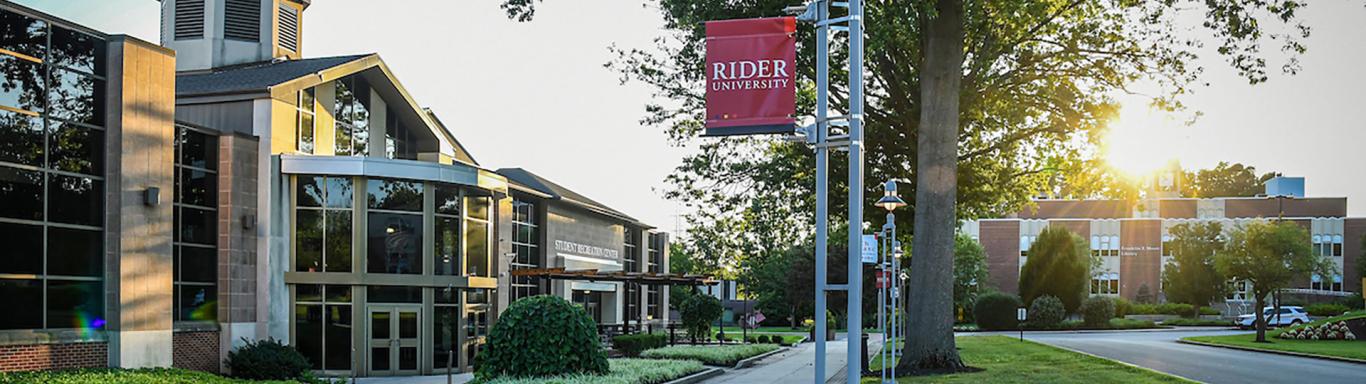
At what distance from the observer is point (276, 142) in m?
28.7

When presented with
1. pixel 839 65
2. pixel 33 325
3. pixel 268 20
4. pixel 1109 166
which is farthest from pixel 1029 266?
pixel 33 325

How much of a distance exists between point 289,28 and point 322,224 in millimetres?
7590

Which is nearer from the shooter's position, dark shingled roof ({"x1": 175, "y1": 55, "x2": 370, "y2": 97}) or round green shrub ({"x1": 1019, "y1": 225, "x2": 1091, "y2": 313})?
dark shingled roof ({"x1": 175, "y1": 55, "x2": 370, "y2": 97})

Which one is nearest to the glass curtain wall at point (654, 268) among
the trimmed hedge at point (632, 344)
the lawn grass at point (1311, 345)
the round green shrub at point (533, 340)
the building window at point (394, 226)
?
the trimmed hedge at point (632, 344)

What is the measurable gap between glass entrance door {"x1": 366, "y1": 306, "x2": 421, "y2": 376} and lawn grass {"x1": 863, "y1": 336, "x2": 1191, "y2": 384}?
1092cm

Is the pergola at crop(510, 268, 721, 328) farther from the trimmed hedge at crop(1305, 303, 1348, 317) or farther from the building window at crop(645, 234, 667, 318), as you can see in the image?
the trimmed hedge at crop(1305, 303, 1348, 317)

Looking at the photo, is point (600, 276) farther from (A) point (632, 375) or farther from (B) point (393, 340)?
(A) point (632, 375)

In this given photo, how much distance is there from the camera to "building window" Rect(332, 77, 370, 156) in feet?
105

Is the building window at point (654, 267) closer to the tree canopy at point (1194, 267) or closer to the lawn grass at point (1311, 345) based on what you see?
the lawn grass at point (1311, 345)

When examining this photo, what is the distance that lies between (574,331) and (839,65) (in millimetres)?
12152

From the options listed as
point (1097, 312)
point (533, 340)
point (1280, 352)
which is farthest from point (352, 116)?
point (1097, 312)

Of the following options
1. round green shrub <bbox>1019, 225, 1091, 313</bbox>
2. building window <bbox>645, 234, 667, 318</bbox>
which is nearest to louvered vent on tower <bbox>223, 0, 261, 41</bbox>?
building window <bbox>645, 234, 667, 318</bbox>

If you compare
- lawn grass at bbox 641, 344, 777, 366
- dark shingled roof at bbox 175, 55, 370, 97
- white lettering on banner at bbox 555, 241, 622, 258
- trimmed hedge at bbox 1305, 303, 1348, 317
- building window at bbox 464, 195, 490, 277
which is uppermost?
dark shingled roof at bbox 175, 55, 370, 97

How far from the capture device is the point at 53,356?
20.5 m
